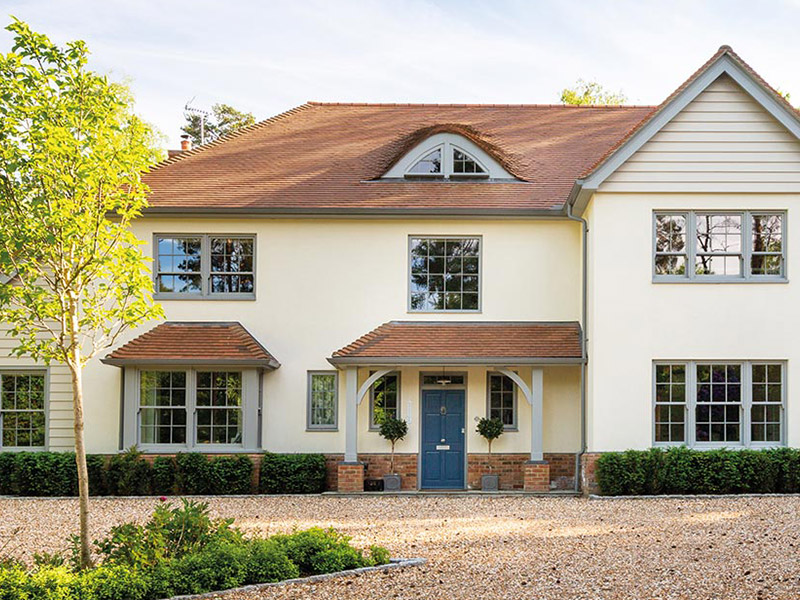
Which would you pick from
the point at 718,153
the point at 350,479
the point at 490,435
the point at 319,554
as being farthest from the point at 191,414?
the point at 718,153

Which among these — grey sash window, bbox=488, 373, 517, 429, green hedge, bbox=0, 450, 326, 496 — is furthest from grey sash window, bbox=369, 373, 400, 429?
grey sash window, bbox=488, 373, 517, 429

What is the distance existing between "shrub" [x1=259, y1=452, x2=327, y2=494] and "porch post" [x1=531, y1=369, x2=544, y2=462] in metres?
4.25

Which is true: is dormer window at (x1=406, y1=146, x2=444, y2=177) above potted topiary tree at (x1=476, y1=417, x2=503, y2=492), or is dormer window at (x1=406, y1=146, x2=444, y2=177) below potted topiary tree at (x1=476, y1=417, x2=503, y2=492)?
above

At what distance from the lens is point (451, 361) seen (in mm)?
18516

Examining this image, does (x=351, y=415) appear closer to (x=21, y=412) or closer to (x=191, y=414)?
(x=191, y=414)

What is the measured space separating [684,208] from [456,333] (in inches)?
201

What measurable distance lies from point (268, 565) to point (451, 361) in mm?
9332

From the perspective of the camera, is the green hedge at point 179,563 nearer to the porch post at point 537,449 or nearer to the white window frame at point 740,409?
the porch post at point 537,449

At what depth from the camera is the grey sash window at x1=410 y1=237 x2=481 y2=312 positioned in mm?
19891

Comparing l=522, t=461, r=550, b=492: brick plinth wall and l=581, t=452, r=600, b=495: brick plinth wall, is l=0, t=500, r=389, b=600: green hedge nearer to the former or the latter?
l=581, t=452, r=600, b=495: brick plinth wall

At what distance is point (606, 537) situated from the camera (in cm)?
1262

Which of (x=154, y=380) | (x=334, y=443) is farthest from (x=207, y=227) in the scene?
(x=334, y=443)

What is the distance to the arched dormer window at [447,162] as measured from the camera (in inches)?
817

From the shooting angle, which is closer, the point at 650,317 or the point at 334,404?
the point at 650,317
